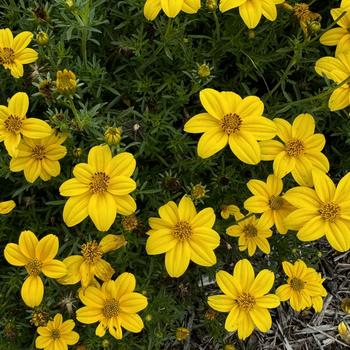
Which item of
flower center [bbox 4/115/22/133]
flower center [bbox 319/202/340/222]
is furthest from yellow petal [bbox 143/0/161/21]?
flower center [bbox 319/202/340/222]

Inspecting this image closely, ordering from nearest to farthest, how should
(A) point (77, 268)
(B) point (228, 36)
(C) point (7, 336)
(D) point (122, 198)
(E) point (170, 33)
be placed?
(D) point (122, 198)
(A) point (77, 268)
(C) point (7, 336)
(E) point (170, 33)
(B) point (228, 36)

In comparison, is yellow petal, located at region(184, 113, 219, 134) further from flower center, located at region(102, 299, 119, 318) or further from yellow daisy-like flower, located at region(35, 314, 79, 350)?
yellow daisy-like flower, located at region(35, 314, 79, 350)

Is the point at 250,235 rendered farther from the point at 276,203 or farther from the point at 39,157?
the point at 39,157

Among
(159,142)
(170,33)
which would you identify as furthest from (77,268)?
(170,33)

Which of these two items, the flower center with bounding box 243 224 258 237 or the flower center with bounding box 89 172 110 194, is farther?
the flower center with bounding box 243 224 258 237

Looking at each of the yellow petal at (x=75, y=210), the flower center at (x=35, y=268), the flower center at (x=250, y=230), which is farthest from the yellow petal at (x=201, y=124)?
the flower center at (x=35, y=268)

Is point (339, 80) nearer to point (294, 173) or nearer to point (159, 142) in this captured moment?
point (294, 173)
